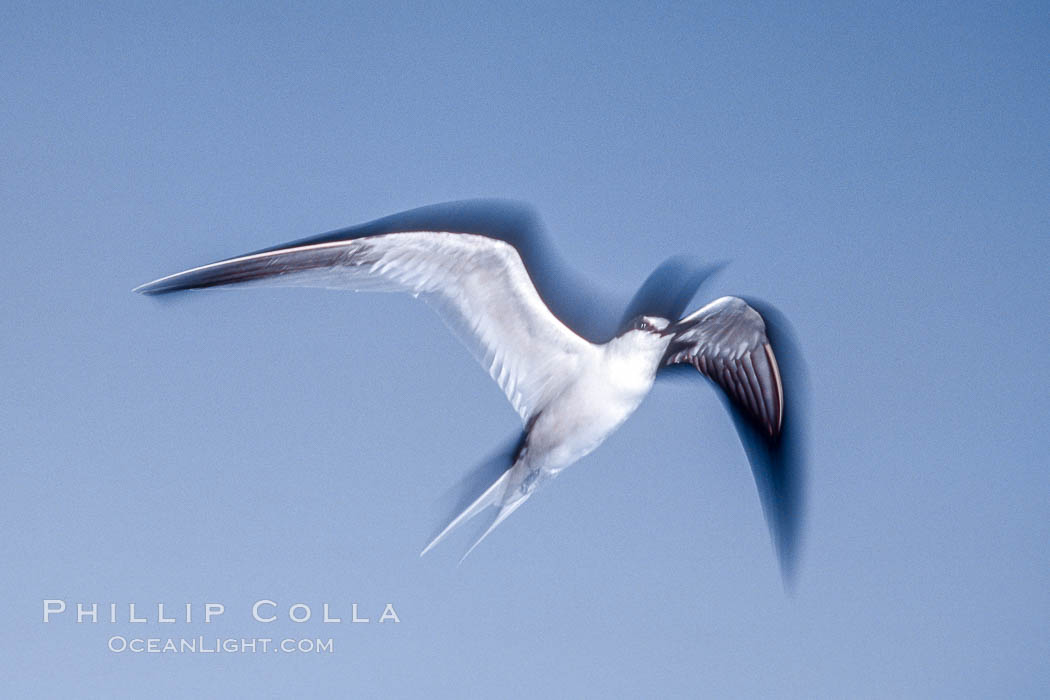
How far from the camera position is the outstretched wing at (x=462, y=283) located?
41.6 inches

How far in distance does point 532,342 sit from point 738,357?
0.83ft

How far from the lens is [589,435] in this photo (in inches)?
45.2

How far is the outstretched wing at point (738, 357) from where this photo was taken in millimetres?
1094

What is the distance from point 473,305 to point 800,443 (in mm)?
436

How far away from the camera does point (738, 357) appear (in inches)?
45.2

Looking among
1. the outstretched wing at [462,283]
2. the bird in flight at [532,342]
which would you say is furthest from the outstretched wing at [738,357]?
the outstretched wing at [462,283]

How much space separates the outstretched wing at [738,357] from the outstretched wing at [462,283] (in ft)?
0.40

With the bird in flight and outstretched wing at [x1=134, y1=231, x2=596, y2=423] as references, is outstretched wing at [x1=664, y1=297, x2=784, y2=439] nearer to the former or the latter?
the bird in flight

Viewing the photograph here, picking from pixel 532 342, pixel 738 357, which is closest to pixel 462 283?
pixel 532 342

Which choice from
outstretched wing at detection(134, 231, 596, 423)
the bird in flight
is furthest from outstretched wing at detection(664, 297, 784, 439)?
outstretched wing at detection(134, 231, 596, 423)

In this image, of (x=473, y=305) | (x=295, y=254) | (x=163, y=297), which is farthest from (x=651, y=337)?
(x=163, y=297)

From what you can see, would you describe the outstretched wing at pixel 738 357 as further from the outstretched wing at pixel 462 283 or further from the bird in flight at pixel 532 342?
the outstretched wing at pixel 462 283

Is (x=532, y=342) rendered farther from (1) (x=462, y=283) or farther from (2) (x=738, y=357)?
(2) (x=738, y=357)

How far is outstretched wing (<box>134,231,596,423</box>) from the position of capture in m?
1.06
